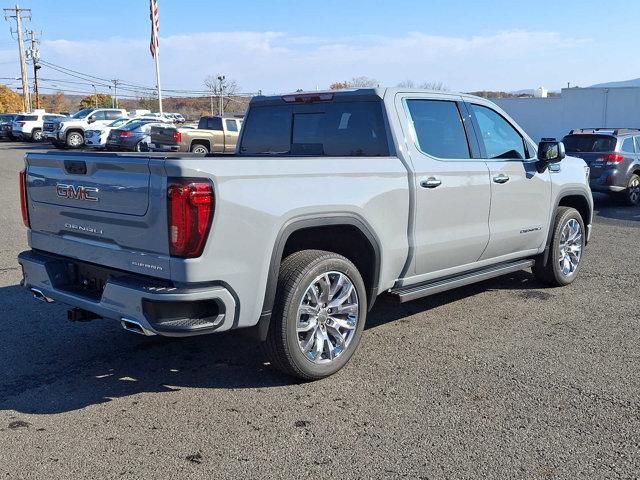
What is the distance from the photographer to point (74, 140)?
104 ft

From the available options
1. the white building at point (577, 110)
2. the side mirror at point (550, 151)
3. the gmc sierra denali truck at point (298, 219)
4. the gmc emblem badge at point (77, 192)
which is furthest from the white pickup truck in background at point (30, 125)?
the gmc emblem badge at point (77, 192)

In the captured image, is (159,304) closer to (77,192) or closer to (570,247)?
(77,192)

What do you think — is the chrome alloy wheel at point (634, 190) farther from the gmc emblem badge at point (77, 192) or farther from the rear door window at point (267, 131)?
the gmc emblem badge at point (77, 192)

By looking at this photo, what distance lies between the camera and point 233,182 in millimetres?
3752

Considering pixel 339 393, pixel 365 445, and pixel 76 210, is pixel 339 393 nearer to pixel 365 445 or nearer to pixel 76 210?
pixel 365 445

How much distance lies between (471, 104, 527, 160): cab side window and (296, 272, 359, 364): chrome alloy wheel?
2105mm

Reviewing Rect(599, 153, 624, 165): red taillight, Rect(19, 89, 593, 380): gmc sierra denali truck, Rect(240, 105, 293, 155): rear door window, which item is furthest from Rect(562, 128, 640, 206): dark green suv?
Rect(240, 105, 293, 155): rear door window

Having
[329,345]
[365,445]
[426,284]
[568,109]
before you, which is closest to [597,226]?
[426,284]

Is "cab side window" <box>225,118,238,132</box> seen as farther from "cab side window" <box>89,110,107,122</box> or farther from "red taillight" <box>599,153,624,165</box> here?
"red taillight" <box>599,153,624,165</box>

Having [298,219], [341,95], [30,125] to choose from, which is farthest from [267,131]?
[30,125]

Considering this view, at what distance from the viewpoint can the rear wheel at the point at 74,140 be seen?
104 ft

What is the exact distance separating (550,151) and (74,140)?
29.5 meters

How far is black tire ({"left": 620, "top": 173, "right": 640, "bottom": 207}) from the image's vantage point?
45.7ft

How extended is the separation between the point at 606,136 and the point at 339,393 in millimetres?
11700
